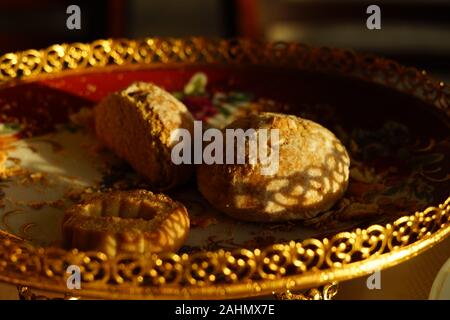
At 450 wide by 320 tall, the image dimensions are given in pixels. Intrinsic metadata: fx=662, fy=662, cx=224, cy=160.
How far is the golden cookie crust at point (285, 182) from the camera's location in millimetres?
621

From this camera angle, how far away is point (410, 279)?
84cm

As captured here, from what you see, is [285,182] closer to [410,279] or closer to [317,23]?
[410,279]

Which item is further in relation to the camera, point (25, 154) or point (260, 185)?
point (25, 154)

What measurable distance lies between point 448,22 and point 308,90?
0.99 m

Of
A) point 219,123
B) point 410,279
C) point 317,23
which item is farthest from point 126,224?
point 317,23

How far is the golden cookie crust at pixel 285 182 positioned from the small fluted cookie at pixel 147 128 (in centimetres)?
5

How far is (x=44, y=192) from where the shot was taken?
691 mm

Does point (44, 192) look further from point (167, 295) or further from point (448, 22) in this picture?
point (448, 22)

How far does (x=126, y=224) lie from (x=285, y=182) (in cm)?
16

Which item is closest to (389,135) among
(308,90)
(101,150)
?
(308,90)

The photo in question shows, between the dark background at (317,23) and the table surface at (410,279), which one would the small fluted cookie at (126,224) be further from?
the dark background at (317,23)

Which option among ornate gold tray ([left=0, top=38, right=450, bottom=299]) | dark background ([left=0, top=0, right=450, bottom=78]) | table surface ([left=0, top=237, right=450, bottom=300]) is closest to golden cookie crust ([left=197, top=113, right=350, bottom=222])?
ornate gold tray ([left=0, top=38, right=450, bottom=299])

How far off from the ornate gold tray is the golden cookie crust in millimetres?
15

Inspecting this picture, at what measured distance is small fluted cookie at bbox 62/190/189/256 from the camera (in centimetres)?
54
